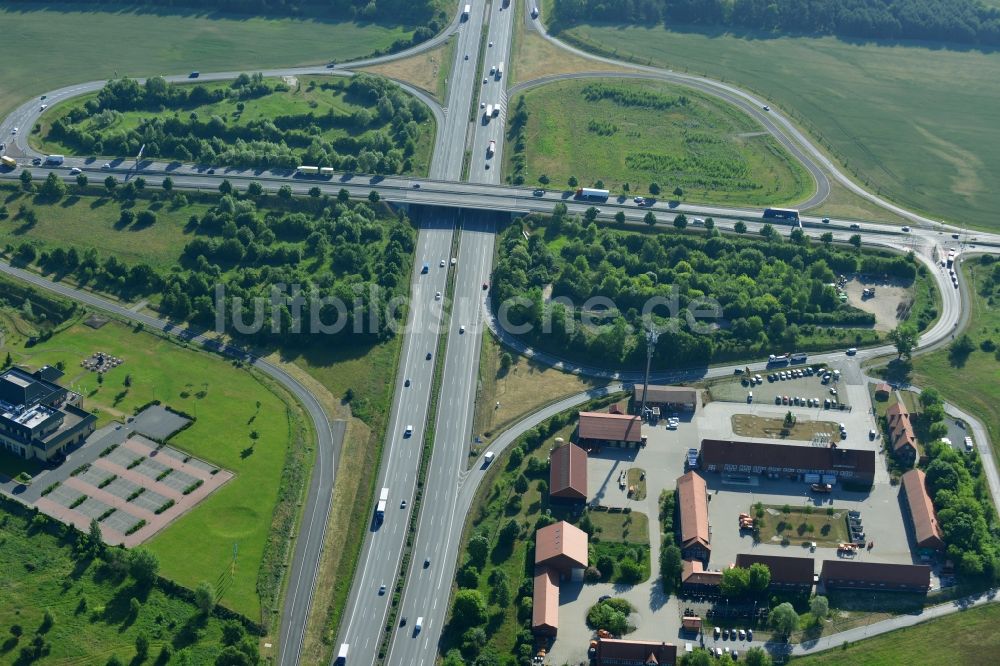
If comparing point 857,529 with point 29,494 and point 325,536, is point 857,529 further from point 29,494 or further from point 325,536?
point 29,494

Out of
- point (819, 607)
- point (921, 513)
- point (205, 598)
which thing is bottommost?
point (205, 598)

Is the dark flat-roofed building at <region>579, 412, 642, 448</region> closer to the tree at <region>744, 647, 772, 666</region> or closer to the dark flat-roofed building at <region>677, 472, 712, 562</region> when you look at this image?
the dark flat-roofed building at <region>677, 472, 712, 562</region>

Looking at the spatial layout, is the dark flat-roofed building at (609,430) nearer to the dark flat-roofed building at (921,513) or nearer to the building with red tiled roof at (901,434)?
the building with red tiled roof at (901,434)

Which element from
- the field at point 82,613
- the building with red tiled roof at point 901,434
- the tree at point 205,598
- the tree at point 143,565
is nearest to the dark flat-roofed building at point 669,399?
the building with red tiled roof at point 901,434

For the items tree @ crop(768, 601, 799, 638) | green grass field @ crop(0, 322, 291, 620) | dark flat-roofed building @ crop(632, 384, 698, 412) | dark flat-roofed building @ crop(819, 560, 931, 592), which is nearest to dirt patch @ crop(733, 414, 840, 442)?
dark flat-roofed building @ crop(632, 384, 698, 412)

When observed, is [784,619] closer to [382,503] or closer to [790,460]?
[790,460]

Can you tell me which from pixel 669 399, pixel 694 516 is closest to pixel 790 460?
pixel 694 516

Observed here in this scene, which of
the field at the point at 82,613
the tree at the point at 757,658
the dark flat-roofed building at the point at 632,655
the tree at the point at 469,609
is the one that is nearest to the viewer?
the field at the point at 82,613
